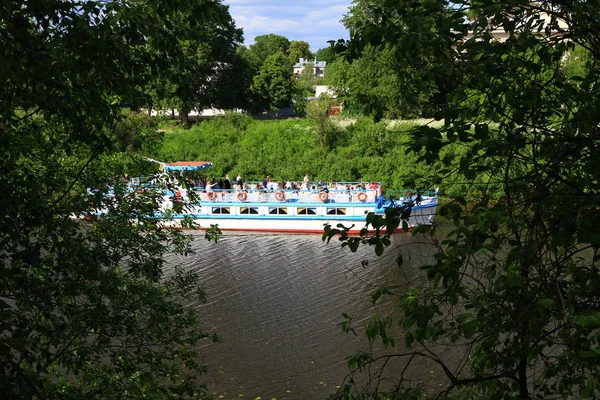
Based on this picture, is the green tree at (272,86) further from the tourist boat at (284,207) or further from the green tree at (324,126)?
the tourist boat at (284,207)

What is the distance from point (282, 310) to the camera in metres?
19.9

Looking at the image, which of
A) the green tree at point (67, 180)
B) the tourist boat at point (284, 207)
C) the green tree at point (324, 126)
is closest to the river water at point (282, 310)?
the tourist boat at point (284, 207)

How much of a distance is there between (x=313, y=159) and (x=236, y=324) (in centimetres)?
2626

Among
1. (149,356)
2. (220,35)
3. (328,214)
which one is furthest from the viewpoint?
(220,35)

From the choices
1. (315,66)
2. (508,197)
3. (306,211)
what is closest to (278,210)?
(306,211)

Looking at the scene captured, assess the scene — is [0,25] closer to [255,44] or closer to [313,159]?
[313,159]

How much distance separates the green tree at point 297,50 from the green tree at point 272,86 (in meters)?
77.2

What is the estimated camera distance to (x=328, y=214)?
33188 mm

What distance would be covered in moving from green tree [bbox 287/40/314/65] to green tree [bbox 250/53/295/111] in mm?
77177

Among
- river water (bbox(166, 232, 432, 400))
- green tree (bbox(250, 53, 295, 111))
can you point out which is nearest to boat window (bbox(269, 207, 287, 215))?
river water (bbox(166, 232, 432, 400))

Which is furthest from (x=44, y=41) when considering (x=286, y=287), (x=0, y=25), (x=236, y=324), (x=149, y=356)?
(x=286, y=287)

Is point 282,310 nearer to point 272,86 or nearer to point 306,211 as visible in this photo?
point 306,211

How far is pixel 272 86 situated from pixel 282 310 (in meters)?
44.4

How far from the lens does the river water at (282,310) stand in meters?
15.2
